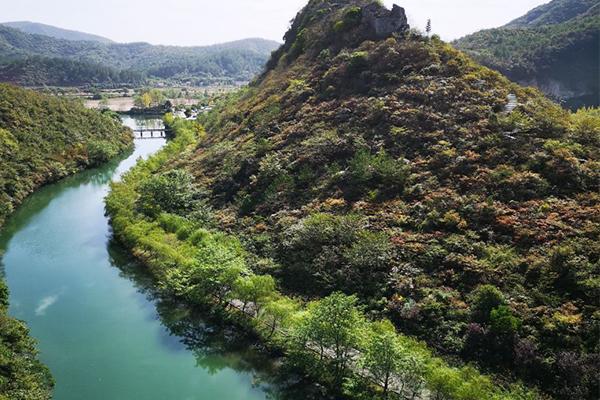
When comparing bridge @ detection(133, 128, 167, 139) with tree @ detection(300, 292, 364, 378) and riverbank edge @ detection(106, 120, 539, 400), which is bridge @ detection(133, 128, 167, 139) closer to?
riverbank edge @ detection(106, 120, 539, 400)

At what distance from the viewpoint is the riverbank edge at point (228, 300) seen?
2542 centimetres

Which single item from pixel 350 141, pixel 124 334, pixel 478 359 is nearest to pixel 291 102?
pixel 350 141

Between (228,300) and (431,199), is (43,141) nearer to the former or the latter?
(228,300)

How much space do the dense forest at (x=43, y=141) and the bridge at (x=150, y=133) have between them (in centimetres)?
971

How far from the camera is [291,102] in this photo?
70.0 m

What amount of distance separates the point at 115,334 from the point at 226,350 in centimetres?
965

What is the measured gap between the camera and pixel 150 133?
13975 cm

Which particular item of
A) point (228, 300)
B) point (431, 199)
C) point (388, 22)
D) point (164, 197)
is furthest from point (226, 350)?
point (388, 22)

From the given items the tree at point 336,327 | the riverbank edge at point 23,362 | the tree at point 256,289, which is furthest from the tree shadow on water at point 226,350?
the riverbank edge at point 23,362

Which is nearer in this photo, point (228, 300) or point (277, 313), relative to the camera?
point (277, 313)

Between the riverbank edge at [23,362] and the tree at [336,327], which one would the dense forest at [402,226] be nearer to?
the tree at [336,327]

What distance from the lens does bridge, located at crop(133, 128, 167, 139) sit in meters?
135

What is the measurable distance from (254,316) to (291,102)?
4131cm

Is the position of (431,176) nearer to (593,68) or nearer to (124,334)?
(124,334)
